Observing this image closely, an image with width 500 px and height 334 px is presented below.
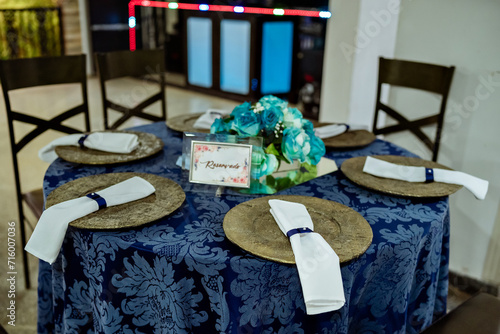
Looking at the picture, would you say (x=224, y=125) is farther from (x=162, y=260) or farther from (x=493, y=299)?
(x=493, y=299)

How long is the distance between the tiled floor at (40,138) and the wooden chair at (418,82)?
767 mm

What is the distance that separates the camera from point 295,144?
1.28 metres

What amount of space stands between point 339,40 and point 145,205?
5.82ft

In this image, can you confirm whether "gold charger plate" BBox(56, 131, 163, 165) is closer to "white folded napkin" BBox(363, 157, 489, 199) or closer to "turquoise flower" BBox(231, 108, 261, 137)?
"turquoise flower" BBox(231, 108, 261, 137)

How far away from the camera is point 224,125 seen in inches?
55.2

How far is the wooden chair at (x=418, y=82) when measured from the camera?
6.42ft

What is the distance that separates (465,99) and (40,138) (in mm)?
3322

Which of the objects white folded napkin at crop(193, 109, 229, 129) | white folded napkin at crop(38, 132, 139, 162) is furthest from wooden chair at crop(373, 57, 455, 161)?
white folded napkin at crop(38, 132, 139, 162)

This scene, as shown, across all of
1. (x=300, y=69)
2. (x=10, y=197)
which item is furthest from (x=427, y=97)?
(x=300, y=69)

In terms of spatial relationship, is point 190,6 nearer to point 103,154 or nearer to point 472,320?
point 103,154

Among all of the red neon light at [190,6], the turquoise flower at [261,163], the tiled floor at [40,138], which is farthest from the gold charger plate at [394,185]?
the red neon light at [190,6]

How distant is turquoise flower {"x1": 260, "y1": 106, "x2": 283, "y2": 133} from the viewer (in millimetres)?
1297

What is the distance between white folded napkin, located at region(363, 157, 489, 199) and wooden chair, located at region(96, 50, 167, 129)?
115 centimetres

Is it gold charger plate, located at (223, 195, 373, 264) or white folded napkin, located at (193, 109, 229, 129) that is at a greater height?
white folded napkin, located at (193, 109, 229, 129)
